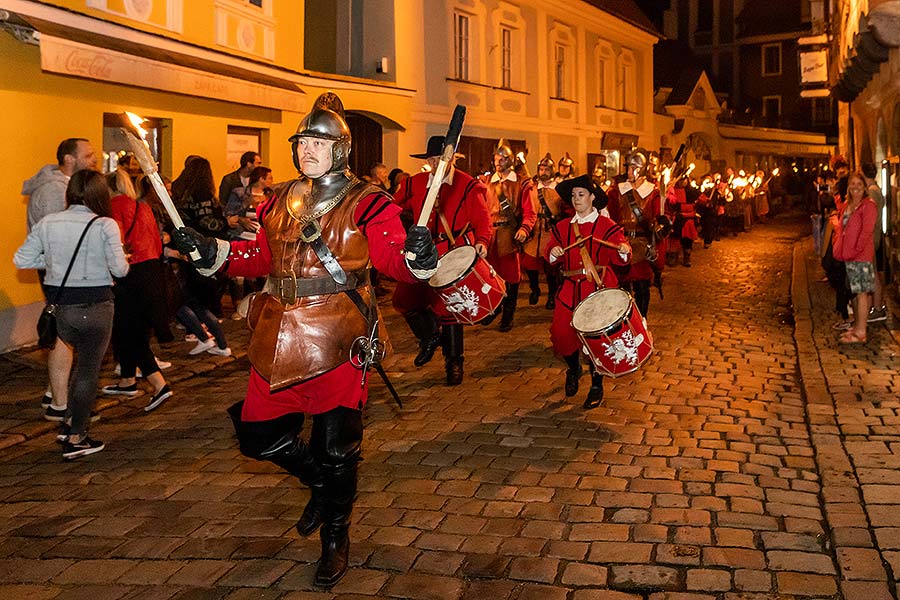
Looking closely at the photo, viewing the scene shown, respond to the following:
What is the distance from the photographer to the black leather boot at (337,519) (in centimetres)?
432

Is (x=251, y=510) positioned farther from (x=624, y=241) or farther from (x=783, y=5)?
(x=783, y=5)

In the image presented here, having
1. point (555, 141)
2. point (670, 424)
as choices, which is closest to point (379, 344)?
point (670, 424)

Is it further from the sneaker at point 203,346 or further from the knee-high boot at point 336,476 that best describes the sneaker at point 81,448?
the sneaker at point 203,346

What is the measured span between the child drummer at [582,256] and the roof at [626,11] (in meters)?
21.9

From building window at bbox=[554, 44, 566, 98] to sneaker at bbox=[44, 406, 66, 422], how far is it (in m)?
21.6

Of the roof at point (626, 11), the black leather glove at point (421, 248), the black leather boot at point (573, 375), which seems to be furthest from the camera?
the roof at point (626, 11)

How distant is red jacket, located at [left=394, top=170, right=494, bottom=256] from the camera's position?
827 centimetres

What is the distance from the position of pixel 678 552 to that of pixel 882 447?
233 cm

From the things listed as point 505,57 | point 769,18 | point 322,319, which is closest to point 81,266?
point 322,319

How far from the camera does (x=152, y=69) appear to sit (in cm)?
1141

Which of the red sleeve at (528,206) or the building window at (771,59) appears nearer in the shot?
the red sleeve at (528,206)

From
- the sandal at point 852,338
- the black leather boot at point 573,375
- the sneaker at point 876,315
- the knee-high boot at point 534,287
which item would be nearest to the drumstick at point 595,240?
the black leather boot at point 573,375

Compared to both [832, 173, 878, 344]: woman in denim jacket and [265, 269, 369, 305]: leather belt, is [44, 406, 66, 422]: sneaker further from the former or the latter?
[832, 173, 878, 344]: woman in denim jacket

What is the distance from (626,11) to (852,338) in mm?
24421
